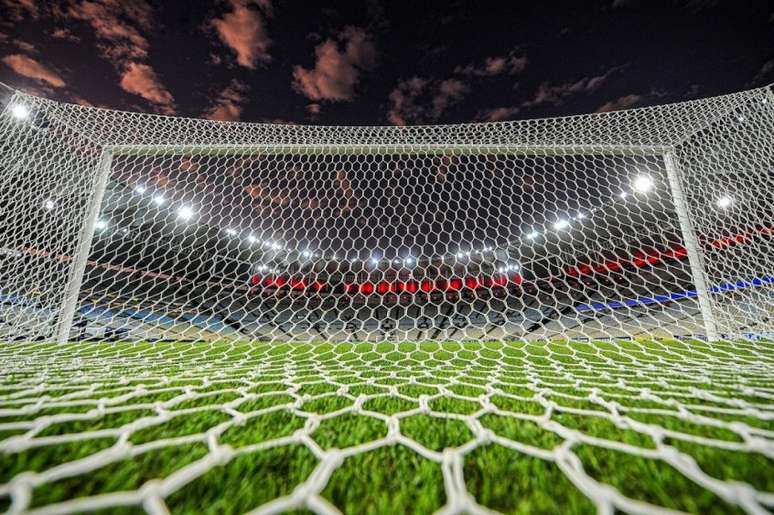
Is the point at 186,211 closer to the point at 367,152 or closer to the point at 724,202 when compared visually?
the point at 367,152

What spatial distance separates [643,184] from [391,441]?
93.1 inches

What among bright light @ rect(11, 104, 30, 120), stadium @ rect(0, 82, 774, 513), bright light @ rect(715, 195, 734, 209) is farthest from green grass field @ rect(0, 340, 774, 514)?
bright light @ rect(11, 104, 30, 120)

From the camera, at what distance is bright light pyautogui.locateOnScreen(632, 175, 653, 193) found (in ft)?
5.80

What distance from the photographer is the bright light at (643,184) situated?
1.77 m

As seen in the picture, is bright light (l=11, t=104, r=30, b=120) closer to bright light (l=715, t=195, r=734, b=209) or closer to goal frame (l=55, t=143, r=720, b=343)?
goal frame (l=55, t=143, r=720, b=343)

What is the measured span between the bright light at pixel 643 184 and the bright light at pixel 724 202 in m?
0.31

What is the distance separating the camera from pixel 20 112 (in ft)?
4.82

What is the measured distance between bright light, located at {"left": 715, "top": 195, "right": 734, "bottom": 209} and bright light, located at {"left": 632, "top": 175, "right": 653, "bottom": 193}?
31 centimetres

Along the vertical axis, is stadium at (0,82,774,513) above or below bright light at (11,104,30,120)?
below

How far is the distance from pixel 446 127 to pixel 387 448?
198cm

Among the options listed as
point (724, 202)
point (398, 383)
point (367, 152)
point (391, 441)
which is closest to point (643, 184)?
point (724, 202)

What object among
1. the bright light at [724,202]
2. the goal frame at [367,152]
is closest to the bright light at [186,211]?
the goal frame at [367,152]

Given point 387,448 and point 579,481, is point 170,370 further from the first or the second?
point 579,481

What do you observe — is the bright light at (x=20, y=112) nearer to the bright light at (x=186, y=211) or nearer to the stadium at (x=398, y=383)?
the stadium at (x=398, y=383)
